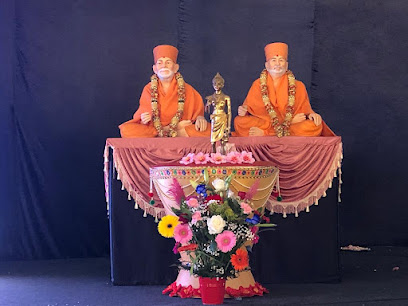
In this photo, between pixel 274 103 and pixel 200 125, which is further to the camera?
pixel 274 103

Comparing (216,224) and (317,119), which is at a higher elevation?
(317,119)

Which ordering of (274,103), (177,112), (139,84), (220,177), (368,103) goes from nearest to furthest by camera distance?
(220,177) < (177,112) < (274,103) < (139,84) < (368,103)

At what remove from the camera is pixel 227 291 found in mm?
4719

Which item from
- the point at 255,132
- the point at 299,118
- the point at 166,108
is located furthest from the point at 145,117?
the point at 299,118

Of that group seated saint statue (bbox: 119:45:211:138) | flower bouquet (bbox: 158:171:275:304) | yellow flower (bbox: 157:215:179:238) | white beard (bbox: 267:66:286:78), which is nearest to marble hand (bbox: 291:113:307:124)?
white beard (bbox: 267:66:286:78)

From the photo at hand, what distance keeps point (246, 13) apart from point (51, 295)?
11.9ft

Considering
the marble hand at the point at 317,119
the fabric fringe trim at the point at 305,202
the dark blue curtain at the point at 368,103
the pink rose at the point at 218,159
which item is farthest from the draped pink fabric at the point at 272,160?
the dark blue curtain at the point at 368,103

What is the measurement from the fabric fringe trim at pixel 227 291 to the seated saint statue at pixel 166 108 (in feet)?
4.43

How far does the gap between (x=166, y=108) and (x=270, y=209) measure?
1243mm

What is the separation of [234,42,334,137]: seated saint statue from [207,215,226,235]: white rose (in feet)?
5.06

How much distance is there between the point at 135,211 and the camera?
5.31 meters

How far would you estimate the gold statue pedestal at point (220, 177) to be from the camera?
466 cm

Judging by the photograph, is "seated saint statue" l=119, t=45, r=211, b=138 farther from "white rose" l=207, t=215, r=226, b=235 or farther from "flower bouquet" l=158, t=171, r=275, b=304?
"white rose" l=207, t=215, r=226, b=235

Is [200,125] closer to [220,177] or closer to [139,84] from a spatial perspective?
[220,177]
